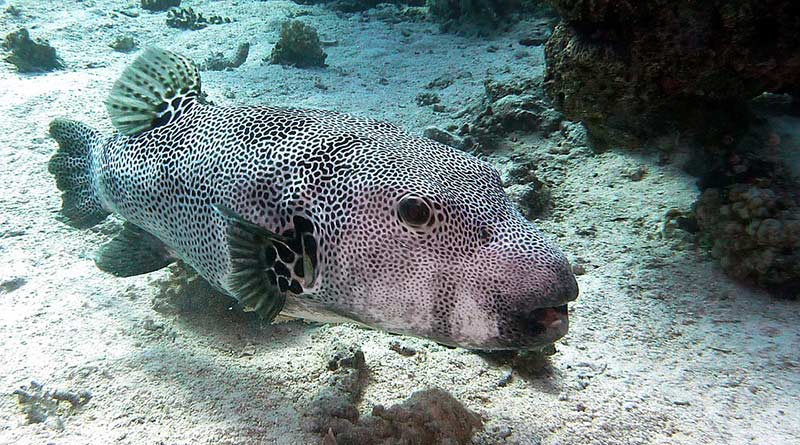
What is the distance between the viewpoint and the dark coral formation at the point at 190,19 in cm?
1170

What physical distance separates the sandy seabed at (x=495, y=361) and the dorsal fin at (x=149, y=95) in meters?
1.49

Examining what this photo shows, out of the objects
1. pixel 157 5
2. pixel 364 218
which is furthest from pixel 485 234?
pixel 157 5

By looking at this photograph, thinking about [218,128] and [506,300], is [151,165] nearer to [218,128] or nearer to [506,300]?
[218,128]

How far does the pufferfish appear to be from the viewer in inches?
73.5

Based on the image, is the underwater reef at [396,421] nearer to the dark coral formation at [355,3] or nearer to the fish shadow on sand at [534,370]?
the fish shadow on sand at [534,370]

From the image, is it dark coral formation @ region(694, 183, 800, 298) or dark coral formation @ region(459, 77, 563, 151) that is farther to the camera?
dark coral formation @ region(459, 77, 563, 151)

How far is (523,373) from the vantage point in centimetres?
303

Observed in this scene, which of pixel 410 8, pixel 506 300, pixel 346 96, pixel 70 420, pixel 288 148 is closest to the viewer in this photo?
pixel 506 300

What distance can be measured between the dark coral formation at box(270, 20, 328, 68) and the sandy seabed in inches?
191

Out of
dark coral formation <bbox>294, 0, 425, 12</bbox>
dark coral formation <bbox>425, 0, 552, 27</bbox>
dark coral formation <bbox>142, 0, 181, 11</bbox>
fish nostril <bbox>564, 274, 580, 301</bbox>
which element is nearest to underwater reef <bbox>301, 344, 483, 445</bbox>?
fish nostril <bbox>564, 274, 580, 301</bbox>

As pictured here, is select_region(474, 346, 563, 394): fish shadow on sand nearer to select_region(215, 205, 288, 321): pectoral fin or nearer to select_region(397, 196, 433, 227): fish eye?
select_region(397, 196, 433, 227): fish eye

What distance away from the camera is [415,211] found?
196 cm

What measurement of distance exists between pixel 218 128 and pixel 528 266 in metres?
1.94

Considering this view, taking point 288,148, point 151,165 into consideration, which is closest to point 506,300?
point 288,148
